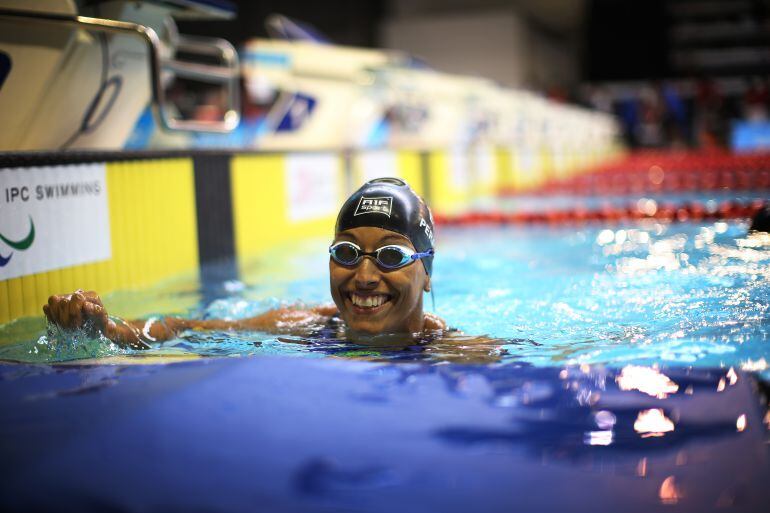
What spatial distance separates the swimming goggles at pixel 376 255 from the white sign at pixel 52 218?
1589 mm

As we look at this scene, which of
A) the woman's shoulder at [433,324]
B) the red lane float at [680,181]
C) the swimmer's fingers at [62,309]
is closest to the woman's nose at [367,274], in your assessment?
the woman's shoulder at [433,324]

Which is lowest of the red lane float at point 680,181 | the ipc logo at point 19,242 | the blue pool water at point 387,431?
the blue pool water at point 387,431

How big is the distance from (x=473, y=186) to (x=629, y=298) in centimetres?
989

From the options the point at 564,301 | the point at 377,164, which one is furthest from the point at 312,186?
the point at 564,301

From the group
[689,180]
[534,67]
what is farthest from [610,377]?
[534,67]

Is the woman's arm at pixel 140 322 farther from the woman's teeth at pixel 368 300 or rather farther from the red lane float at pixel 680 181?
the red lane float at pixel 680 181

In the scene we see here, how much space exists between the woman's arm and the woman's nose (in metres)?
0.68

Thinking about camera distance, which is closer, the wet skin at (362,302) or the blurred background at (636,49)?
the wet skin at (362,302)

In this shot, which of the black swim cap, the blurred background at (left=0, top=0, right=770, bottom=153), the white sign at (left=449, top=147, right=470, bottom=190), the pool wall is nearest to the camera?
the black swim cap

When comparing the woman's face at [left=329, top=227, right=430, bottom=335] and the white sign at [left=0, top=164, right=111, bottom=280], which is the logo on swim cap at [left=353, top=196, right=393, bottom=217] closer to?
the woman's face at [left=329, top=227, right=430, bottom=335]

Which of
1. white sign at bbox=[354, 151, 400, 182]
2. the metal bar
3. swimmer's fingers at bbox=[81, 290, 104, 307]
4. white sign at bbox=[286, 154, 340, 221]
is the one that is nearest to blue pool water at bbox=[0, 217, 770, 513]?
swimmer's fingers at bbox=[81, 290, 104, 307]

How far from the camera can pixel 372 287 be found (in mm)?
2895

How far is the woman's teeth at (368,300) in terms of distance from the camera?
9.64 ft

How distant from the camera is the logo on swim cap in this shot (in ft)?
9.84
